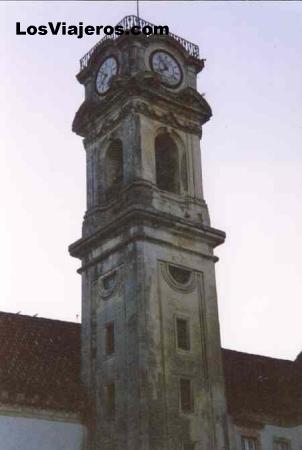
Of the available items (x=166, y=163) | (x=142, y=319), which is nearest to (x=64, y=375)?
(x=142, y=319)

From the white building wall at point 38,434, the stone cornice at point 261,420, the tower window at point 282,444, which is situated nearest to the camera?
the white building wall at point 38,434

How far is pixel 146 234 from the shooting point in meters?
31.8

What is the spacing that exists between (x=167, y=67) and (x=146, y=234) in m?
9.32

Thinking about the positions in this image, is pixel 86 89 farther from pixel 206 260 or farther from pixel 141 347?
pixel 141 347

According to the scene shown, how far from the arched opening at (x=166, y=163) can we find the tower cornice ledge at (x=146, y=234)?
274 centimetres

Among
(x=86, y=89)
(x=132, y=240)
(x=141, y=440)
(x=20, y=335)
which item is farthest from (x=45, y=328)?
(x=86, y=89)

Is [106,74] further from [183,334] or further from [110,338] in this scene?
[183,334]

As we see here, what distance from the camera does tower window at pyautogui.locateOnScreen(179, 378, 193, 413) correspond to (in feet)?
98.9

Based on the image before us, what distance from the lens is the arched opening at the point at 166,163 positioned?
3538 centimetres

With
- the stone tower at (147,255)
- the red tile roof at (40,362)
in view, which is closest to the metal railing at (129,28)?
the stone tower at (147,255)

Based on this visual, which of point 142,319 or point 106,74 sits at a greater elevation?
point 106,74

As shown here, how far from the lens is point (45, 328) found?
34.5 meters

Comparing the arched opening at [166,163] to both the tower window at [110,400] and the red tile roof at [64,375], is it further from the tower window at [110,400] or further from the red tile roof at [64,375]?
the tower window at [110,400]

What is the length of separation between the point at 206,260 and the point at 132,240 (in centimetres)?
382
